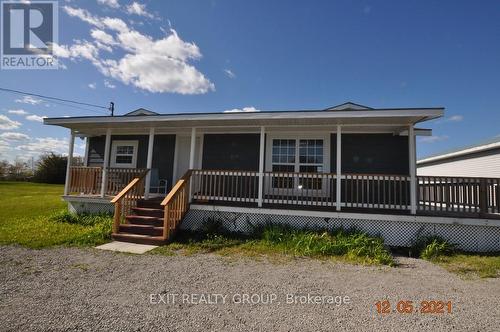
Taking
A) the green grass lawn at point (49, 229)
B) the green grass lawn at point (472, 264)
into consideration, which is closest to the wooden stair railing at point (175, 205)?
the green grass lawn at point (49, 229)

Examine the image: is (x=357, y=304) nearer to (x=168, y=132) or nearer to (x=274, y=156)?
(x=274, y=156)

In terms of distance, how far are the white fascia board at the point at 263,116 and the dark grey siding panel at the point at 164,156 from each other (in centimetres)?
222

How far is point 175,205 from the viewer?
6.93 meters

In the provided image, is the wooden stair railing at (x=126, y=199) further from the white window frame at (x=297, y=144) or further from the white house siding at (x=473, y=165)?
the white house siding at (x=473, y=165)

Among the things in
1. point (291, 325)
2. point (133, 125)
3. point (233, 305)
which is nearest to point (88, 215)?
point (133, 125)

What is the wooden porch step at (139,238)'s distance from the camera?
646cm

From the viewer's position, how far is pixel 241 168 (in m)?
9.87

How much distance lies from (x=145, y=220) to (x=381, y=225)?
6.32 meters

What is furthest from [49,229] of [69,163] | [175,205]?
[175,205]

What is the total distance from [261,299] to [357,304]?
129cm

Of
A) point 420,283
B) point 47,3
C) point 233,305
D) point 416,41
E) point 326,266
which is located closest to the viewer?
point 233,305

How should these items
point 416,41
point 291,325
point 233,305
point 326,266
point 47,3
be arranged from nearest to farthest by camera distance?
1. point 291,325
2. point 233,305
3. point 326,266
4. point 47,3
5. point 416,41

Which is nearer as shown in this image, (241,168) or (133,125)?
(133,125)

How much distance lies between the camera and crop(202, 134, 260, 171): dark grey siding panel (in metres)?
9.72
